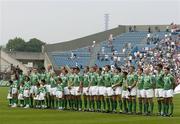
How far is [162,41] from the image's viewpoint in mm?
69688

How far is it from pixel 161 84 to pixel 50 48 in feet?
168

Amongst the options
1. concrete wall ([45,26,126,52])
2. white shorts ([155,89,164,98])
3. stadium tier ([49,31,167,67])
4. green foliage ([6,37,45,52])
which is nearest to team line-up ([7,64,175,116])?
white shorts ([155,89,164,98])

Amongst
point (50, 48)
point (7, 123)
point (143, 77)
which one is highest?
point (50, 48)

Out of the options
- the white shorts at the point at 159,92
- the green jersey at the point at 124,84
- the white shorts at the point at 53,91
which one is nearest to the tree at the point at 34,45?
the white shorts at the point at 53,91

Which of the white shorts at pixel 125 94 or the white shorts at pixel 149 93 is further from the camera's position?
the white shorts at pixel 125 94

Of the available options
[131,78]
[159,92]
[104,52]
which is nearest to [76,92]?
[131,78]

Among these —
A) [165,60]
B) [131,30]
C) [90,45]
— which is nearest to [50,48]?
[90,45]

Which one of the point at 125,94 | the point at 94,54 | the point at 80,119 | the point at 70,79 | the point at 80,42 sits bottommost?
the point at 80,119

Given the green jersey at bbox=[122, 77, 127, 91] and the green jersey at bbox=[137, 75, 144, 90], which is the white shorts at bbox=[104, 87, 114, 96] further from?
the green jersey at bbox=[137, 75, 144, 90]

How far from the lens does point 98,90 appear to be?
27469mm

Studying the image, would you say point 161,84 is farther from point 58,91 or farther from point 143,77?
point 58,91

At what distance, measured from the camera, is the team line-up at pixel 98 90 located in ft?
82.6

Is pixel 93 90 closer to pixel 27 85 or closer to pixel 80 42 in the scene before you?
pixel 27 85

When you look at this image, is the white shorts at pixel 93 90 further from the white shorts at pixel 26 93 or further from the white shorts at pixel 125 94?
Answer: the white shorts at pixel 26 93
